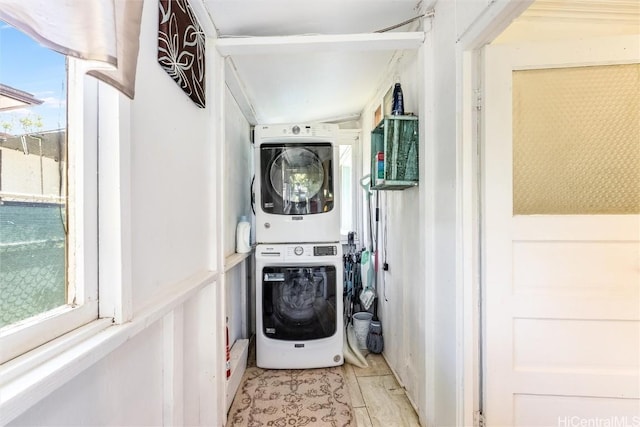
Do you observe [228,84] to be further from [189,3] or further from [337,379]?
[337,379]

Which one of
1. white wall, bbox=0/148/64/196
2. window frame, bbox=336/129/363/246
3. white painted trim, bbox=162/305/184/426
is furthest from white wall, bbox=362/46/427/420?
white wall, bbox=0/148/64/196

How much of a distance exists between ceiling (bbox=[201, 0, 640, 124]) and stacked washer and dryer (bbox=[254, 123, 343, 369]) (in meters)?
0.39

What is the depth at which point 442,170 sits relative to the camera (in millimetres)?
1375

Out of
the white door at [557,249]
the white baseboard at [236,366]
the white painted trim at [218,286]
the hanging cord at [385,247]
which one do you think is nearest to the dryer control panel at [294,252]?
the hanging cord at [385,247]

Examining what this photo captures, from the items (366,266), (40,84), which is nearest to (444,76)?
(40,84)

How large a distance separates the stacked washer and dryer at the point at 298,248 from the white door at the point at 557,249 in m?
1.20

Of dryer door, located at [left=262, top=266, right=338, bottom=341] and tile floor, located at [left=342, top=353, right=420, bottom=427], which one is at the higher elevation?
dryer door, located at [left=262, top=266, right=338, bottom=341]

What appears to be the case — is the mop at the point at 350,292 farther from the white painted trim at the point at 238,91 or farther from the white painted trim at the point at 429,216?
the white painted trim at the point at 238,91

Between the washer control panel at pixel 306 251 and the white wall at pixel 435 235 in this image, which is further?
the washer control panel at pixel 306 251

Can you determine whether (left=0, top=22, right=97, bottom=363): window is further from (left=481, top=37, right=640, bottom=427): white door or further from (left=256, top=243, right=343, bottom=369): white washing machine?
(left=256, top=243, right=343, bottom=369): white washing machine

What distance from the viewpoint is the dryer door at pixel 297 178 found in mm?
2230

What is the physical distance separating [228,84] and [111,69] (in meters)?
1.48

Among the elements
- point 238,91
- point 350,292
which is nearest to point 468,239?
point 350,292

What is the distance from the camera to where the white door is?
1129mm
